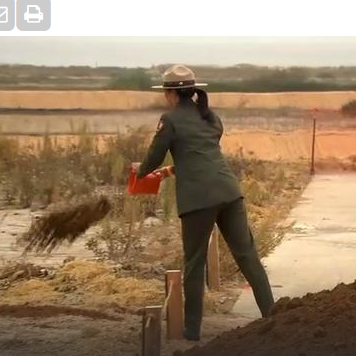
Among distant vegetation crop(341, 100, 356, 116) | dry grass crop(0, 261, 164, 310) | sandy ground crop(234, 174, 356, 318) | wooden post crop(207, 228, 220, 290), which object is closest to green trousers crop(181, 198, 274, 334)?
sandy ground crop(234, 174, 356, 318)

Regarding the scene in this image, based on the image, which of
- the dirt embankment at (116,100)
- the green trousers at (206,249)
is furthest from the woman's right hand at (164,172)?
the dirt embankment at (116,100)

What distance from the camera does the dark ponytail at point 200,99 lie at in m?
7.08

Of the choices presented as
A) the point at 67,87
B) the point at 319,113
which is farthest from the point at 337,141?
the point at 67,87

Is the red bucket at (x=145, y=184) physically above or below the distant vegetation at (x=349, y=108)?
above

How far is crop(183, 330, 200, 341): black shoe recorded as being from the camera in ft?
23.1

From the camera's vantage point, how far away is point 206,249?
7105 mm

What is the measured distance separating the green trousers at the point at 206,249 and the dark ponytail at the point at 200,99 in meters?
0.53

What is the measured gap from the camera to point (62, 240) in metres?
10.1

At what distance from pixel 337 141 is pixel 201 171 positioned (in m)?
19.8

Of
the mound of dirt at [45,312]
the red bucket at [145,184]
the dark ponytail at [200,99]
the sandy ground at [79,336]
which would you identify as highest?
the dark ponytail at [200,99]

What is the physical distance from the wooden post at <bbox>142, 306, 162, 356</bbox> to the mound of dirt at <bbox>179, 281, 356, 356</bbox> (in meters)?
0.20

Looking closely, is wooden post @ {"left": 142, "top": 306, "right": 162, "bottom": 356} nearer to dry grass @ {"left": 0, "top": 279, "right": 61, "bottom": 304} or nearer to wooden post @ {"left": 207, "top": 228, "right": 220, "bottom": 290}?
dry grass @ {"left": 0, "top": 279, "right": 61, "bottom": 304}

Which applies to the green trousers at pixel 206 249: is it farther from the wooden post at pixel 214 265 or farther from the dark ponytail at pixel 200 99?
the wooden post at pixel 214 265

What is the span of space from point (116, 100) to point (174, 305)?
18.9 meters
